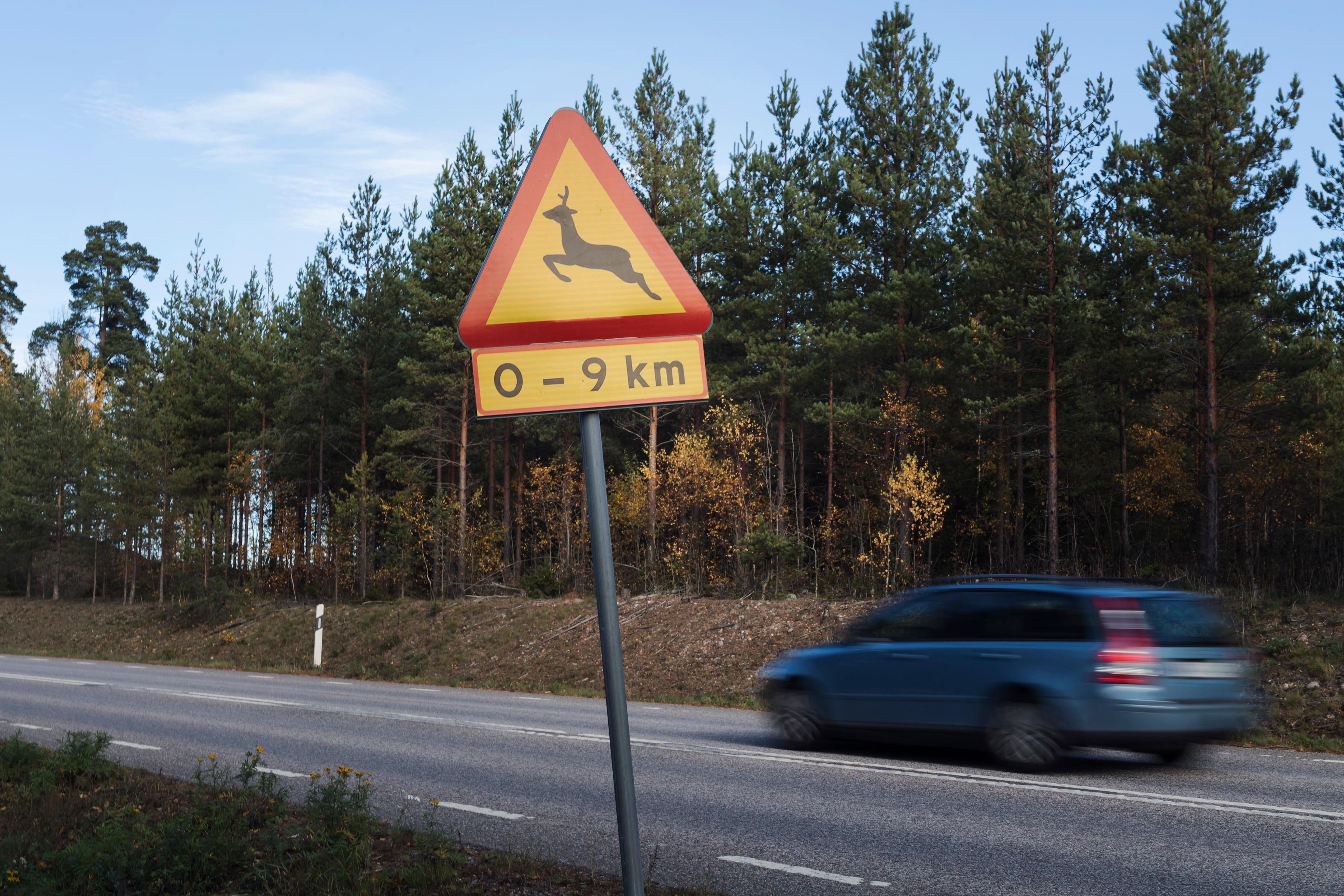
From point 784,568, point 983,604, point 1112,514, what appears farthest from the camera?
point 1112,514

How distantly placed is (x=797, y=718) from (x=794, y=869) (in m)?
5.30

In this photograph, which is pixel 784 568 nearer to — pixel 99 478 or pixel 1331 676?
pixel 1331 676

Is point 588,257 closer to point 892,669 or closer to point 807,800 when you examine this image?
point 807,800

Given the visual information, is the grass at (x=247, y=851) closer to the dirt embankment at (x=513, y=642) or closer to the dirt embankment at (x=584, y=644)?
the dirt embankment at (x=584, y=644)

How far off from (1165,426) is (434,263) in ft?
95.5

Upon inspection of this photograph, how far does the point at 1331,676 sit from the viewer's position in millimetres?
14633

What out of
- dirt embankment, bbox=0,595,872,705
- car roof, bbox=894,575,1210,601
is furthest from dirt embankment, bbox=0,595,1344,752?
car roof, bbox=894,575,1210,601

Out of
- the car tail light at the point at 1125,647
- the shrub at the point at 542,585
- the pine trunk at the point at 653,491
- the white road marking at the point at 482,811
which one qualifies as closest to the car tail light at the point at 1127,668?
the car tail light at the point at 1125,647

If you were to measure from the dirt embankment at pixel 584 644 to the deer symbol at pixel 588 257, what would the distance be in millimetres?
11637

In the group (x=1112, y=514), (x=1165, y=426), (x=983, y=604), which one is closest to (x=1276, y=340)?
(x=1165, y=426)

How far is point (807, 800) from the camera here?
7.77 meters

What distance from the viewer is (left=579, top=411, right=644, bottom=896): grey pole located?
2771 mm

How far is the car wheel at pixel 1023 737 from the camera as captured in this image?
895 centimetres

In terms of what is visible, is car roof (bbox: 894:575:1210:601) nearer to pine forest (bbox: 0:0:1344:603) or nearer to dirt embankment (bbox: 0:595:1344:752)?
dirt embankment (bbox: 0:595:1344:752)
